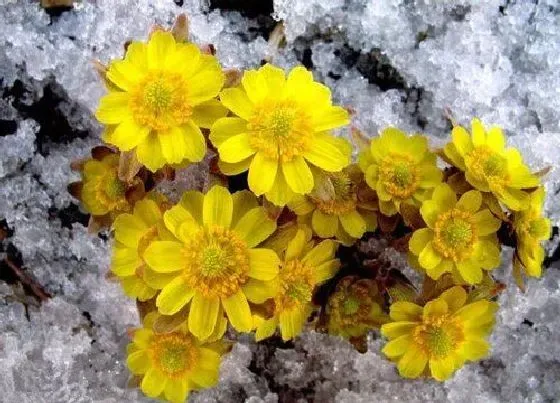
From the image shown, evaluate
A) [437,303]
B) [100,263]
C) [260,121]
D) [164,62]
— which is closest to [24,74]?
[100,263]

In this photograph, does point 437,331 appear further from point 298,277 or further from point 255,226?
point 255,226

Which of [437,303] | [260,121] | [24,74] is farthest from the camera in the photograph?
[24,74]

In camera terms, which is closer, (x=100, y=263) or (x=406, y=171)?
(x=406, y=171)

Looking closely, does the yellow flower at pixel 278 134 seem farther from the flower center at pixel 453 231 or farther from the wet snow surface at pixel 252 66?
the wet snow surface at pixel 252 66

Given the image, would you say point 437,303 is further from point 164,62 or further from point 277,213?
point 164,62

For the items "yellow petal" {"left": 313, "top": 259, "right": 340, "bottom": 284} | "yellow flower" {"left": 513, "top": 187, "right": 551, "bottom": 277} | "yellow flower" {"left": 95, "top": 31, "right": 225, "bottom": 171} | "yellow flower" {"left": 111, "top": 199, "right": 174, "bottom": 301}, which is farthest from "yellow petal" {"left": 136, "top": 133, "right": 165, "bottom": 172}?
"yellow flower" {"left": 513, "top": 187, "right": 551, "bottom": 277}

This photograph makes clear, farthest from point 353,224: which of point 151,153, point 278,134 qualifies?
point 151,153

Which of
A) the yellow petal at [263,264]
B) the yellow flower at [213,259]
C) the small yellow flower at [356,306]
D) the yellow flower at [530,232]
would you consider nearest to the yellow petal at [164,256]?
the yellow flower at [213,259]
